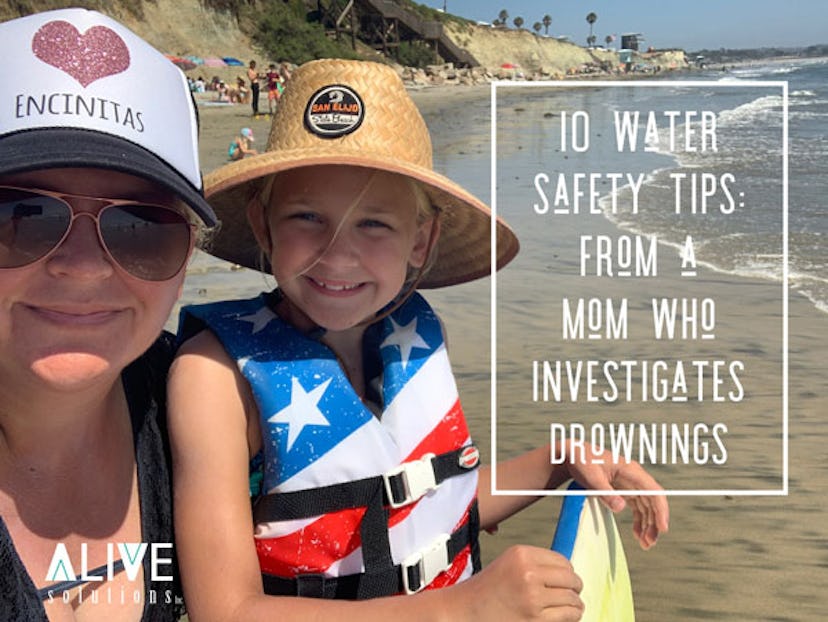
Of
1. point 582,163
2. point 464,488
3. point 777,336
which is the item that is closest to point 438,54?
point 582,163

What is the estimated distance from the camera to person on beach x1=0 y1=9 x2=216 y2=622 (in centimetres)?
134

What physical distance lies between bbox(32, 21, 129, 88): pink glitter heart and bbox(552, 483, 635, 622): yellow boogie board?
60.6 inches

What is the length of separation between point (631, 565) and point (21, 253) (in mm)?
2676

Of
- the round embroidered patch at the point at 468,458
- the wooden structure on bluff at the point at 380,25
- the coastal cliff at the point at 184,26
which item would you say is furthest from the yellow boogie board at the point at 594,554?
the wooden structure on bluff at the point at 380,25

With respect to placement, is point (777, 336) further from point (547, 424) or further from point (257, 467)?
point (257, 467)

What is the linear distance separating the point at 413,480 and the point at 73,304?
966 mm

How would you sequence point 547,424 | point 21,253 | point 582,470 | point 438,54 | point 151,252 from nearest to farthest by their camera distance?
point 21,253, point 151,252, point 582,470, point 547,424, point 438,54

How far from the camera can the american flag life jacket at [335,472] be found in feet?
6.49

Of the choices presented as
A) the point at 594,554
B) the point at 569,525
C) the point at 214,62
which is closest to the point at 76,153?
the point at 569,525

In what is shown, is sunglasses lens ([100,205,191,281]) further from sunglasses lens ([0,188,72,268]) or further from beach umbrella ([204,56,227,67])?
beach umbrella ([204,56,227,67])

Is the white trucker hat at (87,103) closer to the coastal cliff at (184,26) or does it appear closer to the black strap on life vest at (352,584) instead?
the black strap on life vest at (352,584)

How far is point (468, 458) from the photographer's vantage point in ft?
7.48

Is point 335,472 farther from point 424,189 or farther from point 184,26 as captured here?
point 184,26

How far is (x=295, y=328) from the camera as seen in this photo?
214 centimetres
